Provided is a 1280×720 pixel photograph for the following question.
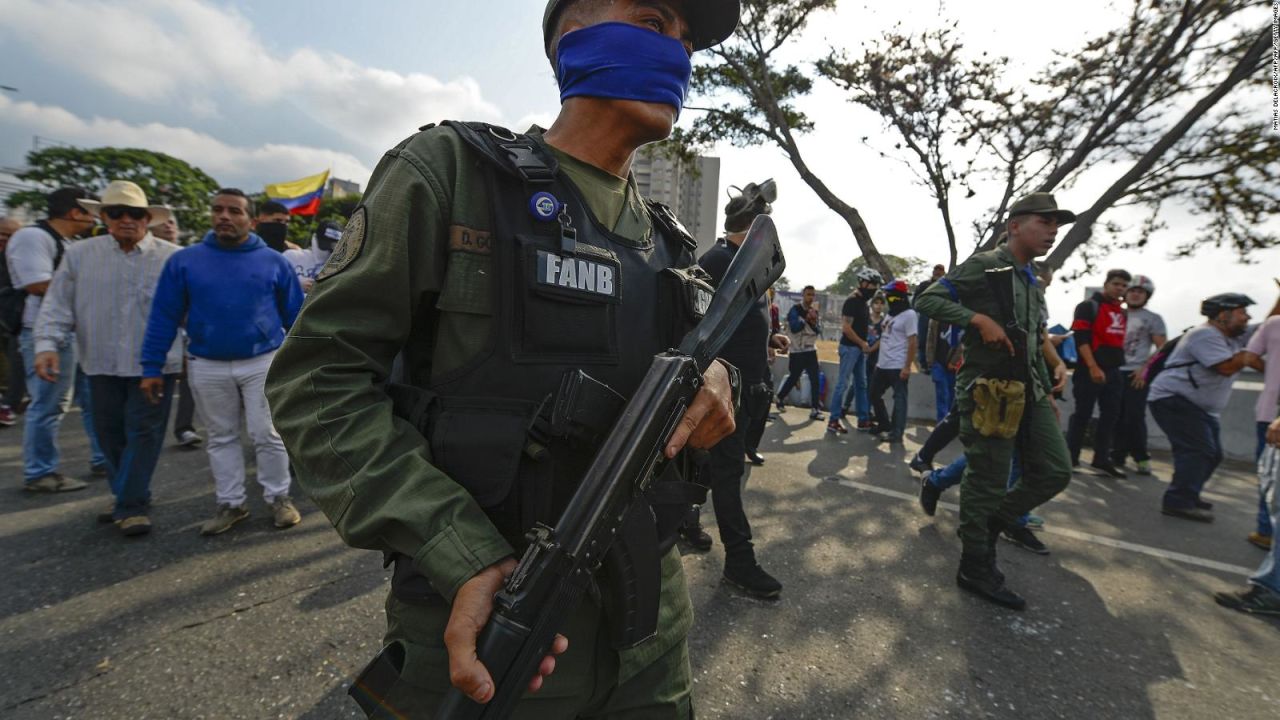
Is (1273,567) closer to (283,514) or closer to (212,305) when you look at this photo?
(283,514)

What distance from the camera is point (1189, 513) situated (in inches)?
176

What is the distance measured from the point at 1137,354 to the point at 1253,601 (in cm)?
383

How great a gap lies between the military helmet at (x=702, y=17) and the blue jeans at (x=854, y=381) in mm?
6325

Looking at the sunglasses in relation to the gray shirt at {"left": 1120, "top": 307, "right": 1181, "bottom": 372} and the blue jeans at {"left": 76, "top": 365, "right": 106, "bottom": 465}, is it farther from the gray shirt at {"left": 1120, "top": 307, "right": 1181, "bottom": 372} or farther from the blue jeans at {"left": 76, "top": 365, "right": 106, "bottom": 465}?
the gray shirt at {"left": 1120, "top": 307, "right": 1181, "bottom": 372}

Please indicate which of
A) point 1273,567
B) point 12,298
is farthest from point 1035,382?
point 12,298

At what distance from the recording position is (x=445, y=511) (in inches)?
31.9

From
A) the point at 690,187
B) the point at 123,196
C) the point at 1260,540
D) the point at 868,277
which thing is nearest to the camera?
the point at 123,196

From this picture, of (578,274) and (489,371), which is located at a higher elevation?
(578,274)

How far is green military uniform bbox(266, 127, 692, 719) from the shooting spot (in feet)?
2.63

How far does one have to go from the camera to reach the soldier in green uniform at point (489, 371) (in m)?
0.81

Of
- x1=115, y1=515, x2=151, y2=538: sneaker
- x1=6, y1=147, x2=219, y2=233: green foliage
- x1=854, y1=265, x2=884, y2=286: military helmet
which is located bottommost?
x1=115, y1=515, x2=151, y2=538: sneaker

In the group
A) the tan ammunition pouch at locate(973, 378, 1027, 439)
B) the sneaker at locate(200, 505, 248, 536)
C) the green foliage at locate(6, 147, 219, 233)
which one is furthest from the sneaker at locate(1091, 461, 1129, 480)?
the green foliage at locate(6, 147, 219, 233)

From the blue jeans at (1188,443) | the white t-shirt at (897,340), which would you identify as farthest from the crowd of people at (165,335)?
the blue jeans at (1188,443)

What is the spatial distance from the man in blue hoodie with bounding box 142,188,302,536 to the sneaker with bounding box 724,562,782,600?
2.63m
